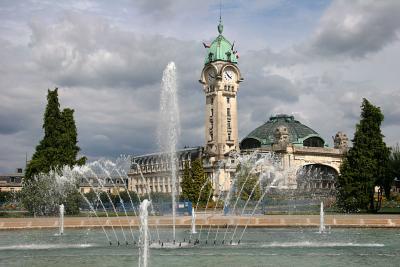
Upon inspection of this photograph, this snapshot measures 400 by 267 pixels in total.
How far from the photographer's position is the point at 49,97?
193 ft

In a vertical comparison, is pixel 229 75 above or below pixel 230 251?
above

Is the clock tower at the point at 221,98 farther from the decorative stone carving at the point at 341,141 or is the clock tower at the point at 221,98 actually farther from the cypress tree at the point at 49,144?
the cypress tree at the point at 49,144

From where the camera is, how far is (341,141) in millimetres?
120125

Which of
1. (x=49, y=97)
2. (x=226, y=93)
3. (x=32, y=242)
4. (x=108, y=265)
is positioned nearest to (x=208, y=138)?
(x=226, y=93)

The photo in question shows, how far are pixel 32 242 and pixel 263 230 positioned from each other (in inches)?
551

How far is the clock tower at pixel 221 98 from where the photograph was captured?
110400mm

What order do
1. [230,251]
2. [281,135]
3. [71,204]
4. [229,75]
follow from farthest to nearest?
[229,75] → [281,135] → [71,204] → [230,251]

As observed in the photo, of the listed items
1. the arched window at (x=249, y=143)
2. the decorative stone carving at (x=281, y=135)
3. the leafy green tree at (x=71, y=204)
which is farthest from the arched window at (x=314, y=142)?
the leafy green tree at (x=71, y=204)

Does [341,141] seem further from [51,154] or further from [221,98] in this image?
[51,154]

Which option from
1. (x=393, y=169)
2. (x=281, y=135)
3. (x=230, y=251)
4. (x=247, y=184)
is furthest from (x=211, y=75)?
(x=230, y=251)

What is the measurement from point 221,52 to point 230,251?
91.0 metres

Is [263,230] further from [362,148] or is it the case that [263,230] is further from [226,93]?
[226,93]

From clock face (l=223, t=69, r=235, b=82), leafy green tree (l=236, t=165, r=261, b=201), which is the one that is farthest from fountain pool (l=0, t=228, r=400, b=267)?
clock face (l=223, t=69, r=235, b=82)

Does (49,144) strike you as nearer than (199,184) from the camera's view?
Yes
